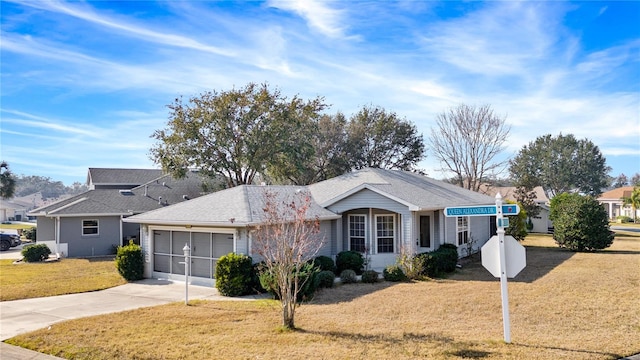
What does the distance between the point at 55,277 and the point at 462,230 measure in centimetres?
1896

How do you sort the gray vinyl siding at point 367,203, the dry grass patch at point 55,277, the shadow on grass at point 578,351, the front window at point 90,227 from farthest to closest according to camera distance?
1. the front window at point 90,227
2. the gray vinyl siding at point 367,203
3. the dry grass patch at point 55,277
4. the shadow on grass at point 578,351

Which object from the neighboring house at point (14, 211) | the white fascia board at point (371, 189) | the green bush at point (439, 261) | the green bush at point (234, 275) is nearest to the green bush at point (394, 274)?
the green bush at point (439, 261)

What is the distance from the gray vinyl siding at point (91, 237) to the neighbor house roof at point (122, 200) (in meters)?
0.57

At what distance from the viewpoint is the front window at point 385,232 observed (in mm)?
19984

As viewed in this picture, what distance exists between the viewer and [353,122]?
4338 centimetres

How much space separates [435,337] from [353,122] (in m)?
35.0

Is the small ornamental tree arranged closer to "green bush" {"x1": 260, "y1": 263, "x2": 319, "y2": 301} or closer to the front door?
the front door

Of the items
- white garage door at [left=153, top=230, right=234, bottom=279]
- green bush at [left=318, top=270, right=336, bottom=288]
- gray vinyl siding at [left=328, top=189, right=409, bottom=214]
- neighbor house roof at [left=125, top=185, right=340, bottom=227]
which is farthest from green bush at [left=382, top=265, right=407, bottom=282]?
white garage door at [left=153, top=230, right=234, bottom=279]

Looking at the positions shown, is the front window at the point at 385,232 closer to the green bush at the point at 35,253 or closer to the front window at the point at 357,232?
the front window at the point at 357,232

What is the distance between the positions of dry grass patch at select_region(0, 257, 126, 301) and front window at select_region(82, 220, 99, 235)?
2.62 m

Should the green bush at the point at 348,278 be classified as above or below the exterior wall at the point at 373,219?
below

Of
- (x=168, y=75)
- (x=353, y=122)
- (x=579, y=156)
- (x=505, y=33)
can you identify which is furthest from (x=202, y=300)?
(x=579, y=156)

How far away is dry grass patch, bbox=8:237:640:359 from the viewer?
875 cm

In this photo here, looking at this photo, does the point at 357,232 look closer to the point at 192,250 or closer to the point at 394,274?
the point at 394,274
